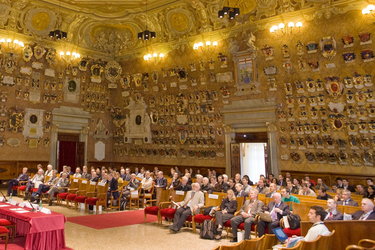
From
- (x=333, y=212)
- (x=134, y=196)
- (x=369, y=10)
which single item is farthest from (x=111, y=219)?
(x=369, y=10)

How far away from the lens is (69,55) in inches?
798

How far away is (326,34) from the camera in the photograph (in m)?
14.0

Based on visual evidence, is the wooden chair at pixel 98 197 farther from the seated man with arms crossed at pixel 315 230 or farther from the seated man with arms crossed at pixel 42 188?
the seated man with arms crossed at pixel 315 230

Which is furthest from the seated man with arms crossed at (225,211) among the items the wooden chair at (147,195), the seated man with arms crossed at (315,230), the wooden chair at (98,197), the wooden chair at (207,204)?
the wooden chair at (98,197)

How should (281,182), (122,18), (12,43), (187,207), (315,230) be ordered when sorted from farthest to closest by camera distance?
(122,18), (12,43), (281,182), (187,207), (315,230)

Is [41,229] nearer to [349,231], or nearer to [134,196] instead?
[349,231]

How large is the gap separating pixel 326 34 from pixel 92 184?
12075 millimetres

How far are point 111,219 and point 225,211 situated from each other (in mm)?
4201

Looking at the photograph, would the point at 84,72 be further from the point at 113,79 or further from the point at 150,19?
the point at 150,19

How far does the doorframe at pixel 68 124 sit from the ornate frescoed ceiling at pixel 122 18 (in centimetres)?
441

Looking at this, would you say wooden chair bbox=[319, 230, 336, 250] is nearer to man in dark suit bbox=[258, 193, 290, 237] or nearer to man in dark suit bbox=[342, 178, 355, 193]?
man in dark suit bbox=[258, 193, 290, 237]

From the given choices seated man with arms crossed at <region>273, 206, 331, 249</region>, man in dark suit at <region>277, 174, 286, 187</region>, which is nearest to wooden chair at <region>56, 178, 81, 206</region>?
man in dark suit at <region>277, 174, 286, 187</region>

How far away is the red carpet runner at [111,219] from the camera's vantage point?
9.44m

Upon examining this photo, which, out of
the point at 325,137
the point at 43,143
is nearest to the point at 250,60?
the point at 325,137
